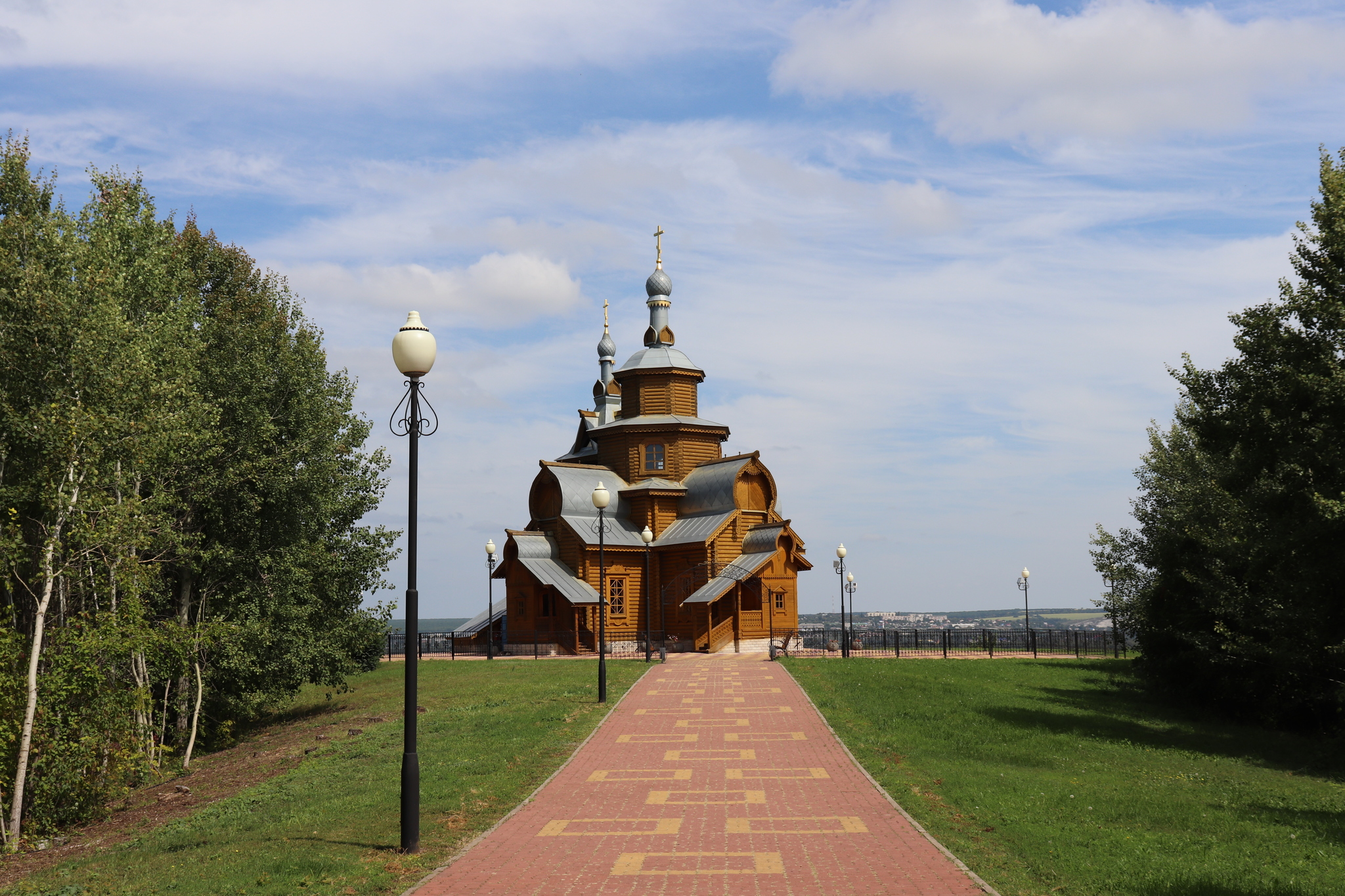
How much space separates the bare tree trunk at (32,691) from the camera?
15625 mm

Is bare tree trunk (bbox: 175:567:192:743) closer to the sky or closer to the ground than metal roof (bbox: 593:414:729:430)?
closer to the ground

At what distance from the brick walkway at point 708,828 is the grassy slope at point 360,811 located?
592mm

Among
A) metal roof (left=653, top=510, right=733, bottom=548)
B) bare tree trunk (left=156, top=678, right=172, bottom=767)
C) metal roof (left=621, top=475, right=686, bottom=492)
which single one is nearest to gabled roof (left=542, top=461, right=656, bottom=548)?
metal roof (left=621, top=475, right=686, bottom=492)

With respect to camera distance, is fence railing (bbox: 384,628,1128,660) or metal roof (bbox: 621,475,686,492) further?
metal roof (bbox: 621,475,686,492)

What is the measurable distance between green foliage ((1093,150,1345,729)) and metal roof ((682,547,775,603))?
13.4 m

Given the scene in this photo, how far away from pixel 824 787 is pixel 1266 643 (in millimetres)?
14369

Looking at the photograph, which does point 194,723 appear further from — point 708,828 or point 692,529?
point 692,529

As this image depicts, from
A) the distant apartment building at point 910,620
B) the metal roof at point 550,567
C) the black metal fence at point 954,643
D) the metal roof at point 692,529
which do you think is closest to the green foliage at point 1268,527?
the black metal fence at point 954,643

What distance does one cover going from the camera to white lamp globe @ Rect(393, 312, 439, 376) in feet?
36.7

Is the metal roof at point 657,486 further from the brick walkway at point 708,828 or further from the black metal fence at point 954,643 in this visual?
the brick walkway at point 708,828

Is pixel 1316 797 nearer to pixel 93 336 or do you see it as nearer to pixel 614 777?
pixel 614 777

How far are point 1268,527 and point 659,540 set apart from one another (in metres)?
25.4

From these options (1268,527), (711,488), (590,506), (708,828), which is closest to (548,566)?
(590,506)

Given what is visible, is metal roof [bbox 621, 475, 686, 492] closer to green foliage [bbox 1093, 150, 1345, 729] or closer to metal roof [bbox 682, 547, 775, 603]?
metal roof [bbox 682, 547, 775, 603]
